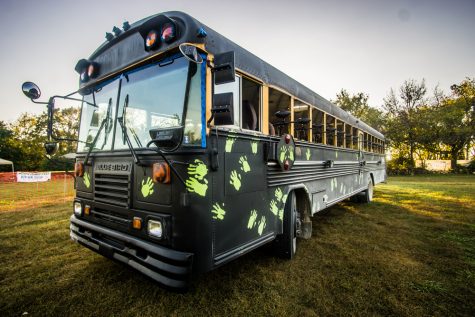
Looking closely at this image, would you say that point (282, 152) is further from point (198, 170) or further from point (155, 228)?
point (155, 228)

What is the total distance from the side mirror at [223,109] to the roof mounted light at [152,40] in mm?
706

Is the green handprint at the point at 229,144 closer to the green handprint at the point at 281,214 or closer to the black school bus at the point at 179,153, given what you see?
the black school bus at the point at 179,153

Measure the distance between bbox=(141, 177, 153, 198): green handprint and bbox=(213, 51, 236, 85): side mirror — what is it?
0.98 m

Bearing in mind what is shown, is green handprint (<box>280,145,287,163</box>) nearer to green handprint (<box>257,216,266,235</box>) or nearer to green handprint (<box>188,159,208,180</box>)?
green handprint (<box>257,216,266,235</box>)

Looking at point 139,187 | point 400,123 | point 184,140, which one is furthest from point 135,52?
point 400,123

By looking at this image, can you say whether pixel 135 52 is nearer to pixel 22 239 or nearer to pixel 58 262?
pixel 58 262

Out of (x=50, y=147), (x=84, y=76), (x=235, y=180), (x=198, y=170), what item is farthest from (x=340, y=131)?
(x=50, y=147)

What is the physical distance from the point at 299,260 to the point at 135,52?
3014 millimetres

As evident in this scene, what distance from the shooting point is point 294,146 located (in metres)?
3.07

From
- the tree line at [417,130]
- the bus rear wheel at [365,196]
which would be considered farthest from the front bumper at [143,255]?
the tree line at [417,130]

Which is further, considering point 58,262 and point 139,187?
point 58,262

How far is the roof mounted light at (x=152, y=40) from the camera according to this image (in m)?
2.00

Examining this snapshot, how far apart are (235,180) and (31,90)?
2280 mm

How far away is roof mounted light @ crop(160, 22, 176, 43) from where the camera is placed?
191cm
